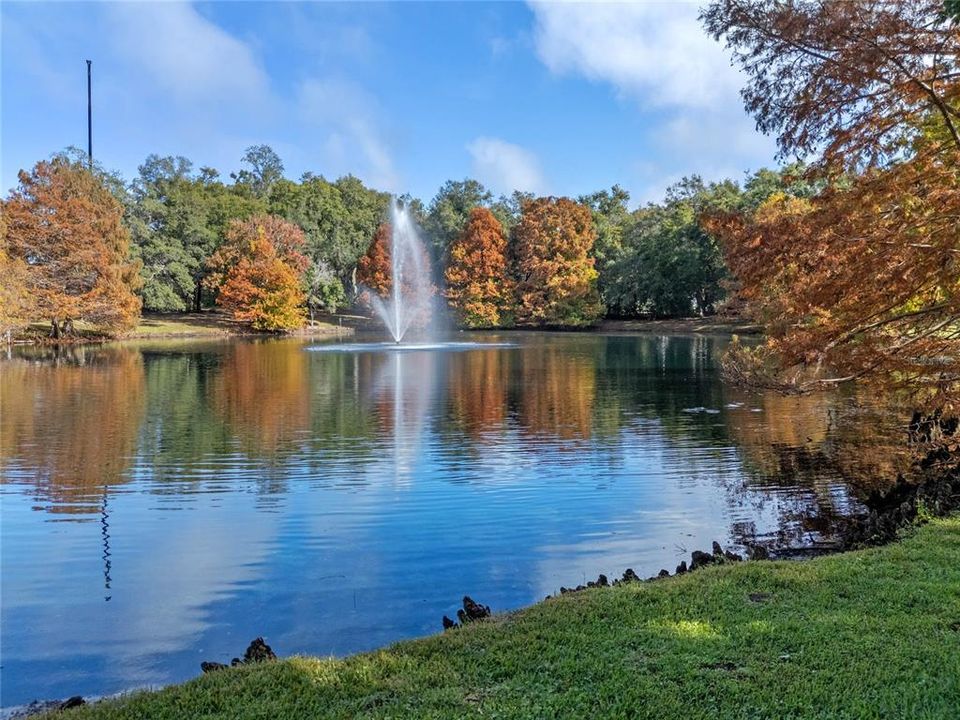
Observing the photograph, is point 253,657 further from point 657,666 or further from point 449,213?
point 449,213

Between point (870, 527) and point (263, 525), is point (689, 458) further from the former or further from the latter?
point (263, 525)

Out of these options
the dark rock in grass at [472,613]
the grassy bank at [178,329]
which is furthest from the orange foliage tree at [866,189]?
the grassy bank at [178,329]

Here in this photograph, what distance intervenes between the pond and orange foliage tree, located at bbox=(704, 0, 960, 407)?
2.21 meters

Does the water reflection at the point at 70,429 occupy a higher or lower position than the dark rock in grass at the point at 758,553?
higher

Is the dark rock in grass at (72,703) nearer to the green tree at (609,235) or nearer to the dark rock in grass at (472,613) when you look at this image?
the dark rock in grass at (472,613)

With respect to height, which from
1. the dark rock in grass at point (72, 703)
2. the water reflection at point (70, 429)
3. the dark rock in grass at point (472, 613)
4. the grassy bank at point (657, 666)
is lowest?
the dark rock in grass at point (72, 703)

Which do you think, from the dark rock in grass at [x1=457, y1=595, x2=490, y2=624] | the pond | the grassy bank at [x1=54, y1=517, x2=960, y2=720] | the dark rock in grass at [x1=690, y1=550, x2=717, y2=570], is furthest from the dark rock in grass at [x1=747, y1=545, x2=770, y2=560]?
the dark rock in grass at [x1=457, y1=595, x2=490, y2=624]

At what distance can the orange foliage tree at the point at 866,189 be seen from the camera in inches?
261

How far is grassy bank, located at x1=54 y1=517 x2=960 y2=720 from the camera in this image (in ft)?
11.4

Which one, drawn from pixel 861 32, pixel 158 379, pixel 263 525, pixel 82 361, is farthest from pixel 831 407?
pixel 82 361

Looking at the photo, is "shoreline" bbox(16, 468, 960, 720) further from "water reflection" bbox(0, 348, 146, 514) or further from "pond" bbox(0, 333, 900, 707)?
"water reflection" bbox(0, 348, 146, 514)

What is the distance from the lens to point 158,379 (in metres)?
23.2

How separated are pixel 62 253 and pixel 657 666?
140ft

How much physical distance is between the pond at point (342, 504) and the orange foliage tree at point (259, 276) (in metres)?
29.9
